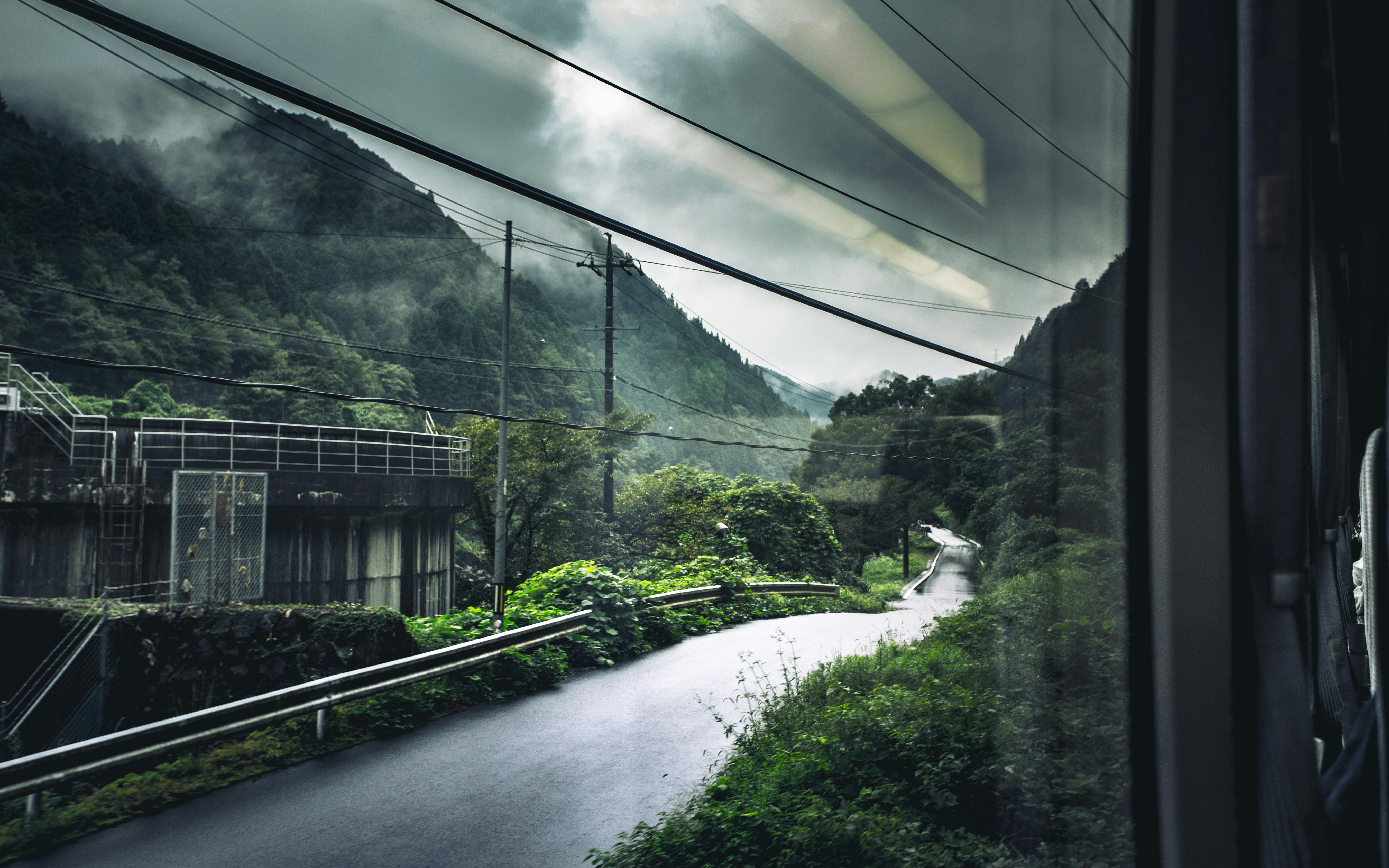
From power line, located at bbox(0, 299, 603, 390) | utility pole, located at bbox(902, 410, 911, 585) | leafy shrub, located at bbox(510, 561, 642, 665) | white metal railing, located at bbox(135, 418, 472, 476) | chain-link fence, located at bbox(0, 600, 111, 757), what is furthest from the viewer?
power line, located at bbox(0, 299, 603, 390)

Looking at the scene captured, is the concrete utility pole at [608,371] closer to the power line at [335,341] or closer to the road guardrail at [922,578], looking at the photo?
the power line at [335,341]

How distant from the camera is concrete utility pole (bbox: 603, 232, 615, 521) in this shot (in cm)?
1544

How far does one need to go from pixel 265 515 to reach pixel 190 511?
1.33 m

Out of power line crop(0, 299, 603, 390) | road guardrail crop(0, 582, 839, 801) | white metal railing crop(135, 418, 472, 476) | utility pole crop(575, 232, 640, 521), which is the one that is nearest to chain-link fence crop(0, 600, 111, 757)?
white metal railing crop(135, 418, 472, 476)

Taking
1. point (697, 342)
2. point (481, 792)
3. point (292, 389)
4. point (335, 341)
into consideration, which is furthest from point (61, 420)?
point (481, 792)

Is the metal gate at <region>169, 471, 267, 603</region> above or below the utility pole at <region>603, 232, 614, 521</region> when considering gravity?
below

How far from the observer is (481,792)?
168 inches

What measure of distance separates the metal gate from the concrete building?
0.09ft

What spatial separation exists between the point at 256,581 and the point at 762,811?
14101 millimetres

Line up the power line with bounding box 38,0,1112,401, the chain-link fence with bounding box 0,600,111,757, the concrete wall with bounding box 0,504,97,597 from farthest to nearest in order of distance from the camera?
the concrete wall with bounding box 0,504,97,597 < the chain-link fence with bounding box 0,600,111,757 < the power line with bounding box 38,0,1112,401

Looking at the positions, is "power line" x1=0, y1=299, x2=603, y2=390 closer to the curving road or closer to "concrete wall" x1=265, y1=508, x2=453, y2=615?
"concrete wall" x1=265, y1=508, x2=453, y2=615

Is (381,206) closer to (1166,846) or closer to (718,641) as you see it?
(718,641)

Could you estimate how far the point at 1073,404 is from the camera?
1.68 metres

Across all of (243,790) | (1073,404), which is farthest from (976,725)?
(243,790)
